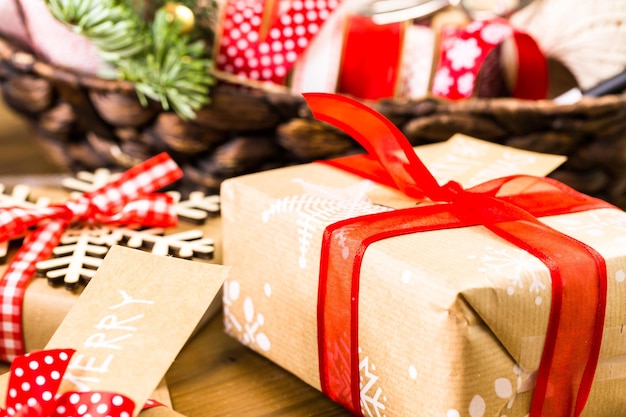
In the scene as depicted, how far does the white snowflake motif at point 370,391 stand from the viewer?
425 millimetres

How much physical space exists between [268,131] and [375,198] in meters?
0.21

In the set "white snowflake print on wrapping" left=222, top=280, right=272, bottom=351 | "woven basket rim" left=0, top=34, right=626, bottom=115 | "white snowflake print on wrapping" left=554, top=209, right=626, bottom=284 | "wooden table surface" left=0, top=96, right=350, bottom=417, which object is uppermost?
"woven basket rim" left=0, top=34, right=626, bottom=115

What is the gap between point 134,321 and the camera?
0.39 metres

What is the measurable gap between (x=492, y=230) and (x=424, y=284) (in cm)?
7

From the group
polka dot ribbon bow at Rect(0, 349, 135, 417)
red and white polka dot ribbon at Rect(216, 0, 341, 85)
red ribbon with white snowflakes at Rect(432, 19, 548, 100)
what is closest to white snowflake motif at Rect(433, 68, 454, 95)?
red ribbon with white snowflakes at Rect(432, 19, 548, 100)

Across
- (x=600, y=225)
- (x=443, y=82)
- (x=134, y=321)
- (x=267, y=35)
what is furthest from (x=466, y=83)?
(x=134, y=321)

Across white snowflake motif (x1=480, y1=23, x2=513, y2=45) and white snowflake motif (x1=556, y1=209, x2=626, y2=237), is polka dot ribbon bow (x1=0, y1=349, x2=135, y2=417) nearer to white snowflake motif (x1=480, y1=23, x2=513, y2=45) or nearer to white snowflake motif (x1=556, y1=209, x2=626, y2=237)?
white snowflake motif (x1=556, y1=209, x2=626, y2=237)

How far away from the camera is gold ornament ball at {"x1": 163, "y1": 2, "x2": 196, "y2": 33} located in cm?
69

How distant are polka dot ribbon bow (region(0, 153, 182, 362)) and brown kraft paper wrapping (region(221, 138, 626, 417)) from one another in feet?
0.32

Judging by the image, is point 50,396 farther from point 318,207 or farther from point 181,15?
point 181,15

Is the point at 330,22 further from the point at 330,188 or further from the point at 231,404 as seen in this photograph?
the point at 231,404

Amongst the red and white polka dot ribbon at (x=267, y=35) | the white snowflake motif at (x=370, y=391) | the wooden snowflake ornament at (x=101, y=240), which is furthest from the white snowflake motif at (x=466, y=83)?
the white snowflake motif at (x=370, y=391)

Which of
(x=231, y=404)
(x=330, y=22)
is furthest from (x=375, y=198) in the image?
(x=330, y=22)

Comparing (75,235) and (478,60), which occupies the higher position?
(478,60)
